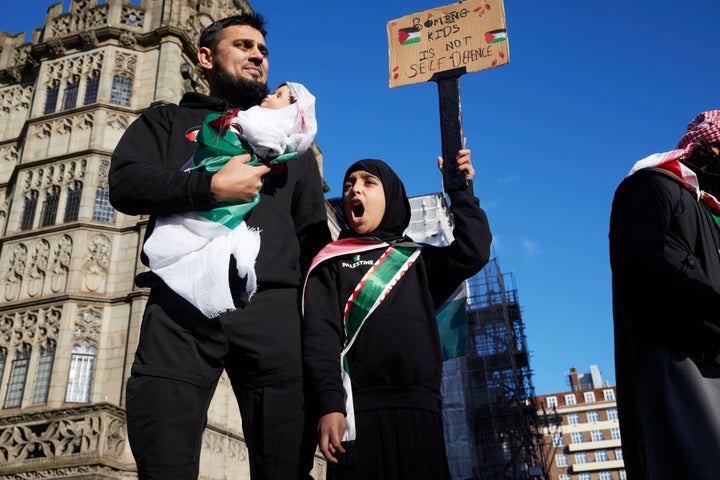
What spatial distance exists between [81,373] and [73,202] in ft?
15.2

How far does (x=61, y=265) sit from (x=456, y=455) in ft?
62.2

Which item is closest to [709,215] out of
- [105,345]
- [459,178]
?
[459,178]

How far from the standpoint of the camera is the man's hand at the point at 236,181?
107 inches

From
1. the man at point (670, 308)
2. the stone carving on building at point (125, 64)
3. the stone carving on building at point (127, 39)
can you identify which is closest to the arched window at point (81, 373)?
the stone carving on building at point (125, 64)

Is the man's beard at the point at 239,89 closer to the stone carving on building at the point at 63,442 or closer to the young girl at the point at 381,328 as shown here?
the young girl at the point at 381,328

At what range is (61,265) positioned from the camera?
16.5m

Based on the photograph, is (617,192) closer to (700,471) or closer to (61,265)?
(700,471)

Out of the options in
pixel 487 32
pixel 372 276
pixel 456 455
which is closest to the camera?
pixel 372 276

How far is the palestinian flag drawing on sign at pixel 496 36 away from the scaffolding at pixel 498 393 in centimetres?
2945

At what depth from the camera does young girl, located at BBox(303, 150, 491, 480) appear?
2.90 meters

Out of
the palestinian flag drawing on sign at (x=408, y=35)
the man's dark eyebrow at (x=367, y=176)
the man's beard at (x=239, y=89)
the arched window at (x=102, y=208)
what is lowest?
the man's dark eyebrow at (x=367, y=176)

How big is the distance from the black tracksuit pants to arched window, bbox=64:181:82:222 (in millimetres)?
15755

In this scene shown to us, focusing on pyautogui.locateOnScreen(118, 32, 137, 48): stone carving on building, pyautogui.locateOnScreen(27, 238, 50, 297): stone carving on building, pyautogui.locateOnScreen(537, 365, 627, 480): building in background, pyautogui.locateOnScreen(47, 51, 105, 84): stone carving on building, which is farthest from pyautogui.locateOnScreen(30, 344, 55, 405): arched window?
pyautogui.locateOnScreen(537, 365, 627, 480): building in background

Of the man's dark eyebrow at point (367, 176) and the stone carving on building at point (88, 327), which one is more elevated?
the stone carving on building at point (88, 327)
